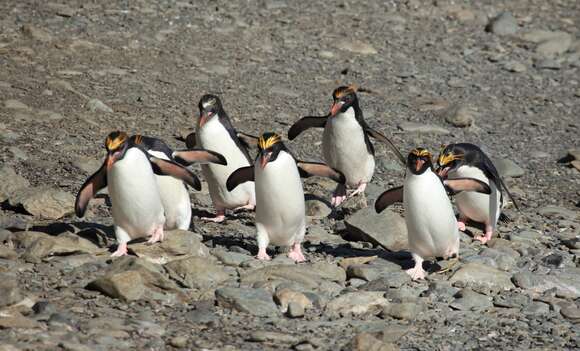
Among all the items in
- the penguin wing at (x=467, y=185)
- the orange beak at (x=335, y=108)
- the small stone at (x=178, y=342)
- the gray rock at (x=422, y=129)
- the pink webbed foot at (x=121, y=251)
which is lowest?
the gray rock at (x=422, y=129)

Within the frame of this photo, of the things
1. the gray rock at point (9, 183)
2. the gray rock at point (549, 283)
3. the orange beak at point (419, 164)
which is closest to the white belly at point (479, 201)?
the gray rock at point (549, 283)

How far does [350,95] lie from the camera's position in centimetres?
853

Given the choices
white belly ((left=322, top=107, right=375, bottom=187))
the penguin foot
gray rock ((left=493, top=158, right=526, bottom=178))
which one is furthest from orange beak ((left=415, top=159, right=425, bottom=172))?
gray rock ((left=493, top=158, right=526, bottom=178))

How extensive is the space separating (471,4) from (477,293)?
8.69 m

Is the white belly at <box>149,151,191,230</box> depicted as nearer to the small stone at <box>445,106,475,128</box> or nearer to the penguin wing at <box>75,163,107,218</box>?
the penguin wing at <box>75,163,107,218</box>

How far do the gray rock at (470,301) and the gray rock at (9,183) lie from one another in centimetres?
302

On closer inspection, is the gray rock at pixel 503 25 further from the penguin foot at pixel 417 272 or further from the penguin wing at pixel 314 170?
the penguin foot at pixel 417 272

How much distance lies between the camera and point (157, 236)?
659cm

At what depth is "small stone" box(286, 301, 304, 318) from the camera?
18.4 feet

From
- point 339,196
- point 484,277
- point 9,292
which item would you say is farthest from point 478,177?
point 9,292

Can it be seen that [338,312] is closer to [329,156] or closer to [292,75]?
[329,156]

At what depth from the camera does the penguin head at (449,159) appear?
24.2 ft

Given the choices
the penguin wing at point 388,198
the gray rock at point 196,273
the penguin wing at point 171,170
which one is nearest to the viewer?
the gray rock at point 196,273

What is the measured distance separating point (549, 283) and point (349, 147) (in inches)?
98.3
